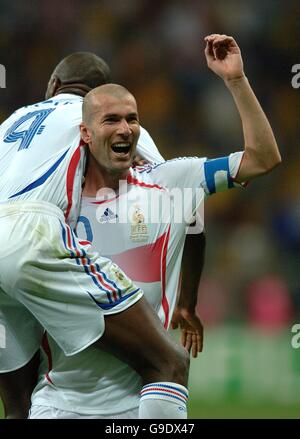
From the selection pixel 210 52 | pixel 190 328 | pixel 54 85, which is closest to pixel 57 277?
pixel 190 328

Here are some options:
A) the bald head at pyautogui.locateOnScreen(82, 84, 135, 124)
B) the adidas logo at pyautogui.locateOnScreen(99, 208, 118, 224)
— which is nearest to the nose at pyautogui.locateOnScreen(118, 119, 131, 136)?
the bald head at pyautogui.locateOnScreen(82, 84, 135, 124)

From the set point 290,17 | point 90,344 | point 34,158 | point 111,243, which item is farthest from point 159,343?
point 290,17

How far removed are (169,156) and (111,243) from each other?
564 cm

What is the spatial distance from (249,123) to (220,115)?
20.4ft

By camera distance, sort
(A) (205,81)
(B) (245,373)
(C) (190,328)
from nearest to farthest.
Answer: (C) (190,328), (B) (245,373), (A) (205,81)

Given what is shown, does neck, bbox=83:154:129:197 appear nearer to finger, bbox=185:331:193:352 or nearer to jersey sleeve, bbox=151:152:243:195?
jersey sleeve, bbox=151:152:243:195

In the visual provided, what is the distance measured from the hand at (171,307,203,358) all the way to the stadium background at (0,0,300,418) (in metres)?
3.20

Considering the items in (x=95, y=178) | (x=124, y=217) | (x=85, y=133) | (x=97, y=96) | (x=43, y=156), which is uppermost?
(x=97, y=96)

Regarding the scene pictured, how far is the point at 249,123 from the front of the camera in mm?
4391

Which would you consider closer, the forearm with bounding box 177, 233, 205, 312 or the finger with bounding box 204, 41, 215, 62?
the finger with bounding box 204, 41, 215, 62

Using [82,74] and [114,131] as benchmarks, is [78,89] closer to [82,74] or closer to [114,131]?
[82,74]

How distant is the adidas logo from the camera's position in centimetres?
465

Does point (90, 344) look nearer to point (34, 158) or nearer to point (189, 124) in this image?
point (34, 158)
